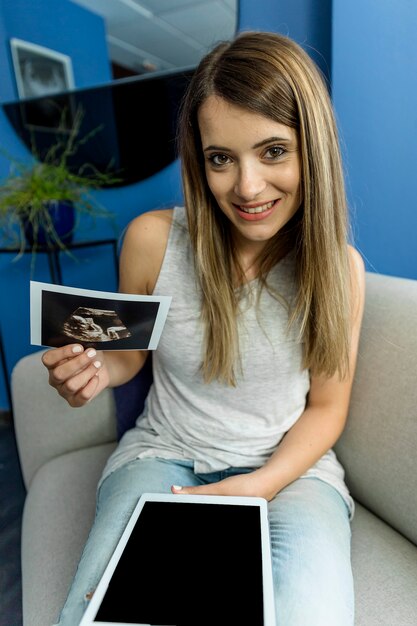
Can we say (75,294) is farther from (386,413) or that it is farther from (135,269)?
(386,413)

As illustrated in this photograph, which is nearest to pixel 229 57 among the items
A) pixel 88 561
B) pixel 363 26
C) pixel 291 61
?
pixel 291 61

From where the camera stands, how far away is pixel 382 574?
71cm

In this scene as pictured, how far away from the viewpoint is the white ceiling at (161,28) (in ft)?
4.45

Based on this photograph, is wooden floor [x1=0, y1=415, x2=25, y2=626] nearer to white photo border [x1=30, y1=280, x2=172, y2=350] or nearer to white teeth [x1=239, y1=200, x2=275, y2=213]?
white photo border [x1=30, y1=280, x2=172, y2=350]

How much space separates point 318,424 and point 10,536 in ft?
3.14

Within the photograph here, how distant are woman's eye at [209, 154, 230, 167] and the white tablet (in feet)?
1.74

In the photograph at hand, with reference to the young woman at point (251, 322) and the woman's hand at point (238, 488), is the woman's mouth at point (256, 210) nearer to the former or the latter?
the young woman at point (251, 322)

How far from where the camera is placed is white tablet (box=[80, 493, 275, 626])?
490 millimetres

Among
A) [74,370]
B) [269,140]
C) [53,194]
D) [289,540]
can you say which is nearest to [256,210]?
[269,140]

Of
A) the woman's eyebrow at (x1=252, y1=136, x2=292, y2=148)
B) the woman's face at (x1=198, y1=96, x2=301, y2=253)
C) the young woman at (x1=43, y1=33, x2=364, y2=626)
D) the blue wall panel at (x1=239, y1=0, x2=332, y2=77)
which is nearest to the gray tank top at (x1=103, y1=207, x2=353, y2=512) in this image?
the young woman at (x1=43, y1=33, x2=364, y2=626)

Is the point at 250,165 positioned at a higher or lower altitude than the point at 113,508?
higher

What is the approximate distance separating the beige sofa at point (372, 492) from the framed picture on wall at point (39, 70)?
144 centimetres

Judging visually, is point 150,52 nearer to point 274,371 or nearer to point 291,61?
point 291,61

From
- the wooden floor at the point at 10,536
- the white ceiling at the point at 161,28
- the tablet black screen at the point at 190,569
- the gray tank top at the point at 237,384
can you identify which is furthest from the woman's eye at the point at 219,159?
the wooden floor at the point at 10,536
